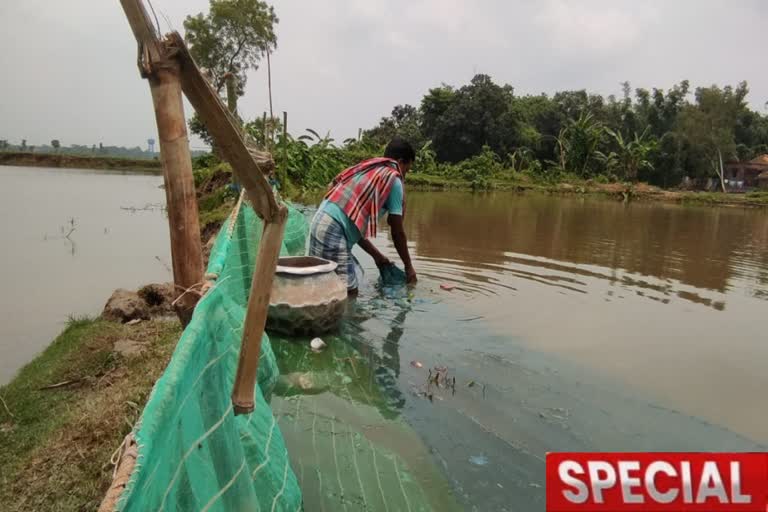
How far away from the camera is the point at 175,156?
81.1 inches

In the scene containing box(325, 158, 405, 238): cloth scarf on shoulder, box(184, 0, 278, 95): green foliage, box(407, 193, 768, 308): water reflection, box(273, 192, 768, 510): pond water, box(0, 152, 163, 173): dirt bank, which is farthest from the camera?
box(0, 152, 163, 173): dirt bank

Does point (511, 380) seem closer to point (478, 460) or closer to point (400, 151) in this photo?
point (478, 460)

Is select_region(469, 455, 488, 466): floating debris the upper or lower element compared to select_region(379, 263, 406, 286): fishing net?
lower

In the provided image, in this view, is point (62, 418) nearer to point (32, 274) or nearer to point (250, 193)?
point (250, 193)

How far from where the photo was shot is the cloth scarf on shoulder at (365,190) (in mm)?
4707

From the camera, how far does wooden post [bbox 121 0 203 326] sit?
182cm

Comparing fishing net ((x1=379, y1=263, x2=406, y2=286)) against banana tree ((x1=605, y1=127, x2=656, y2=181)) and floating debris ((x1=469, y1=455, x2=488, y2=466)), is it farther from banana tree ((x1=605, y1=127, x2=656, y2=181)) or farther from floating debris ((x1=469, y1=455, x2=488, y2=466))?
banana tree ((x1=605, y1=127, x2=656, y2=181))

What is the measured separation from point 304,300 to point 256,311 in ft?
6.94

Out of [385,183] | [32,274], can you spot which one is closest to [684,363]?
[385,183]

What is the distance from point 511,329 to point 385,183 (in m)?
1.65

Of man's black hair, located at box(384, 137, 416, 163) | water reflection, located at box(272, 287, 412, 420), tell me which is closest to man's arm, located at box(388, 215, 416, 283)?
man's black hair, located at box(384, 137, 416, 163)

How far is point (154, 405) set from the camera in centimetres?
116

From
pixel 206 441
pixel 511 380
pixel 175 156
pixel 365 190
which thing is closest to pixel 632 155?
pixel 365 190

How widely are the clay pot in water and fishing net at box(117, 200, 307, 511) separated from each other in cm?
129
